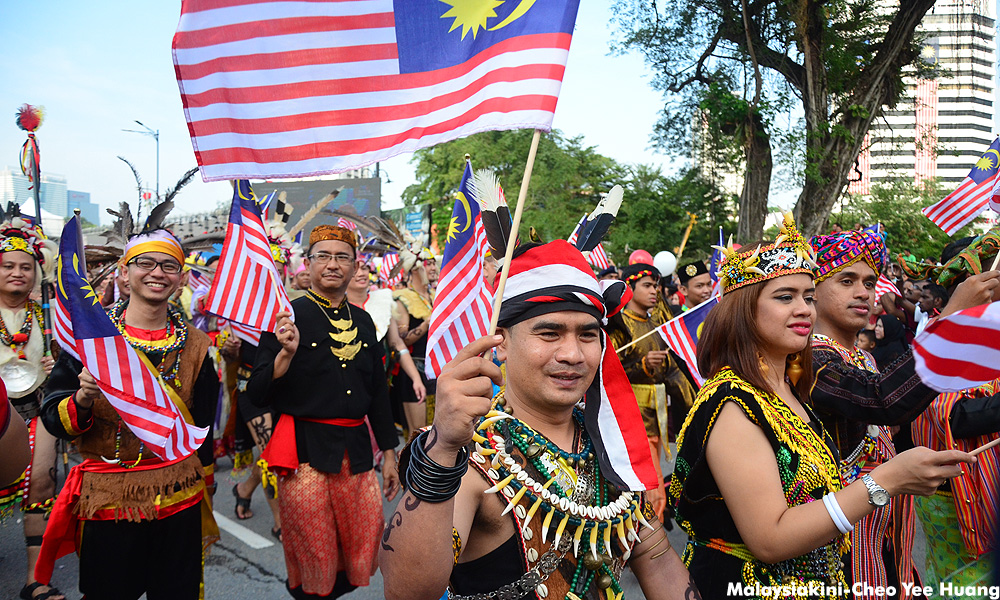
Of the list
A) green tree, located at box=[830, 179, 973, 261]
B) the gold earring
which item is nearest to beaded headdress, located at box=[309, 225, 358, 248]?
the gold earring

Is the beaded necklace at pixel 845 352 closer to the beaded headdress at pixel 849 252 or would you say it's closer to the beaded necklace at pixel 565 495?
the beaded headdress at pixel 849 252

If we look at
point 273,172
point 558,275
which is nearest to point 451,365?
point 558,275

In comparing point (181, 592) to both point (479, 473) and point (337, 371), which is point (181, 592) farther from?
point (479, 473)

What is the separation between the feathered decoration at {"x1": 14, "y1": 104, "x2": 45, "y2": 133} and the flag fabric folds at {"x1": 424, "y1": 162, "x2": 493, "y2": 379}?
9.50ft

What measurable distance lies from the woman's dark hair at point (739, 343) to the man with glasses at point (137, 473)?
9.13ft

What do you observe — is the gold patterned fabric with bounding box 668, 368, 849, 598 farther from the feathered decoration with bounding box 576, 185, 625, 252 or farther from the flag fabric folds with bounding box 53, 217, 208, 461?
the flag fabric folds with bounding box 53, 217, 208, 461

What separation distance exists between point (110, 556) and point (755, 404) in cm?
321

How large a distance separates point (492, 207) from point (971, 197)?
5239mm

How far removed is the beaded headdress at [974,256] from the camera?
3580 mm

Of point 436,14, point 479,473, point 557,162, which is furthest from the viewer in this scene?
point 557,162

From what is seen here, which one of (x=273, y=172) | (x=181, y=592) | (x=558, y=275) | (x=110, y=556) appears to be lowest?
(x=181, y=592)

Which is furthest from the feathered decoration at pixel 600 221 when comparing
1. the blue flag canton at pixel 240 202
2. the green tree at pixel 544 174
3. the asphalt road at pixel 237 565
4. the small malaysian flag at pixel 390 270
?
the green tree at pixel 544 174

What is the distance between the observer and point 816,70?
16.6 metres

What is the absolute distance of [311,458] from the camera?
4.17m
